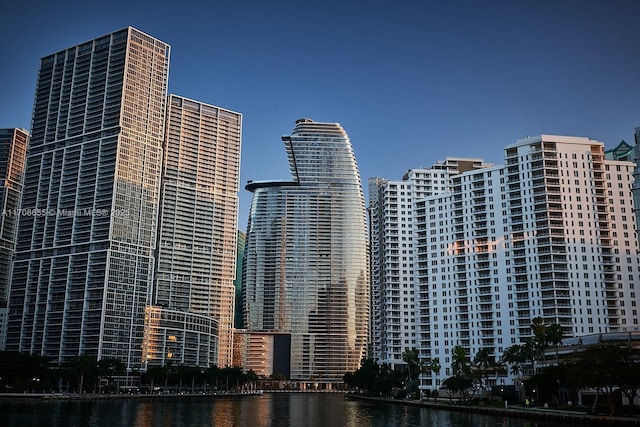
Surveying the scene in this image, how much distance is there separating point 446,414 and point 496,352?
64.2m

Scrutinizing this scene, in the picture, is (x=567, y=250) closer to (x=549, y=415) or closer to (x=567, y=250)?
(x=567, y=250)

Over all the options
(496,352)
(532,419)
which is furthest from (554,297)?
(532,419)

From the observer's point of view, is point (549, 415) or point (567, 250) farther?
point (567, 250)

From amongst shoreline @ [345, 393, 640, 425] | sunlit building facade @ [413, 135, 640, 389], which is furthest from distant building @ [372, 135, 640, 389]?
shoreline @ [345, 393, 640, 425]

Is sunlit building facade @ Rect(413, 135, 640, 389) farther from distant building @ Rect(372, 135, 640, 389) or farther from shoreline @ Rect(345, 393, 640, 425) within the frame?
shoreline @ Rect(345, 393, 640, 425)

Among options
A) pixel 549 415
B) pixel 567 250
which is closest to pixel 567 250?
pixel 567 250

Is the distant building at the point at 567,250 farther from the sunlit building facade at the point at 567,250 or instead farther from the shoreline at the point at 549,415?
the shoreline at the point at 549,415

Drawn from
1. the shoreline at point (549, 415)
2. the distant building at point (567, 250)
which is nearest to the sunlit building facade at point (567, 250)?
the distant building at point (567, 250)

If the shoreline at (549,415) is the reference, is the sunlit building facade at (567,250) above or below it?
above

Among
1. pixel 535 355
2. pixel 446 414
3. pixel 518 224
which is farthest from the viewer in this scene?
pixel 518 224

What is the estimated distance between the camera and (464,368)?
165250 millimetres

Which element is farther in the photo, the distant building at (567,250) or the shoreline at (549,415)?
the distant building at (567,250)

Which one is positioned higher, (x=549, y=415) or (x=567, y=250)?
(x=567, y=250)

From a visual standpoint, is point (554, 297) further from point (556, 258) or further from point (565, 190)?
point (565, 190)
